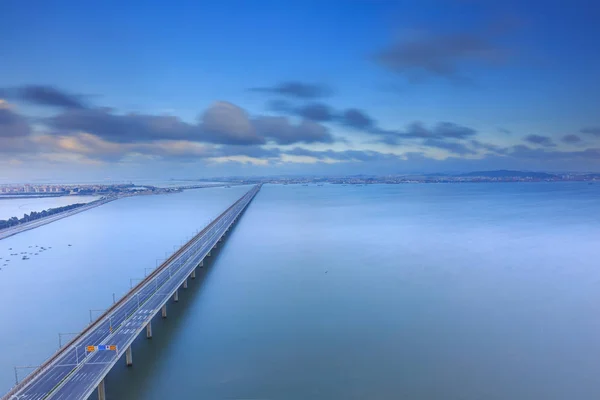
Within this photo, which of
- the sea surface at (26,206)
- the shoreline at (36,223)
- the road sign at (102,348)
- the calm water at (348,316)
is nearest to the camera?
the road sign at (102,348)

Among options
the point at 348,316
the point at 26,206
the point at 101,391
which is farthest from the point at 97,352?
the point at 26,206

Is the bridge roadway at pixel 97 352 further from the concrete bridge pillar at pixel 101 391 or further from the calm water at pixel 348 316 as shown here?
the calm water at pixel 348 316

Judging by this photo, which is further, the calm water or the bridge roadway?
the calm water

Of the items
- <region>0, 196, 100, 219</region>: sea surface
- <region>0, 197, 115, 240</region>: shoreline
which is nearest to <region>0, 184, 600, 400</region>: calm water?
<region>0, 197, 115, 240</region>: shoreline

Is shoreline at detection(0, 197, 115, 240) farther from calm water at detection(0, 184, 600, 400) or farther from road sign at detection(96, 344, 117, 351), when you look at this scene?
road sign at detection(96, 344, 117, 351)

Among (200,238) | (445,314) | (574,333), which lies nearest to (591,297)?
(574,333)

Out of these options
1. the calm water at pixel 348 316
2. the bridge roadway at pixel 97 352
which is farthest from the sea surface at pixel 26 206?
the bridge roadway at pixel 97 352

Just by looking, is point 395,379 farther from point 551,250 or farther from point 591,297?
point 551,250

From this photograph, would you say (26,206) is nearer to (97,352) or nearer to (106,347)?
(97,352)
